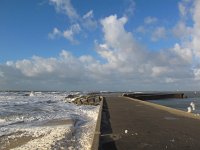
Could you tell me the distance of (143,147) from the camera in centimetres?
799

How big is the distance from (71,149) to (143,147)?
8.50 feet

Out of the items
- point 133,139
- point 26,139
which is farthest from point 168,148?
point 26,139

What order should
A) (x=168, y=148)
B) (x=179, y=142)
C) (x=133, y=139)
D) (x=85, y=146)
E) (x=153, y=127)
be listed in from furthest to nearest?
(x=153, y=127), (x=85, y=146), (x=133, y=139), (x=179, y=142), (x=168, y=148)

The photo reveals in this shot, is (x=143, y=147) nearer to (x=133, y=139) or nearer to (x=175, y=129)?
(x=133, y=139)

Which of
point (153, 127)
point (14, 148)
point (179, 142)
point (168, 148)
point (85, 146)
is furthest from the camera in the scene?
point (153, 127)

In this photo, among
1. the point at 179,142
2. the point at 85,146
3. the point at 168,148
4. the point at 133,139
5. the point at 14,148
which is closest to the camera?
the point at 168,148

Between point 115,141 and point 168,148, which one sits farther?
point 115,141

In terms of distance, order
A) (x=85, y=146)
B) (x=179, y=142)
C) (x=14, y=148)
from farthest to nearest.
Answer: (x=14, y=148) < (x=85, y=146) < (x=179, y=142)

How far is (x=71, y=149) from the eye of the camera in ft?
31.3

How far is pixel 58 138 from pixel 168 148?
5.32 m

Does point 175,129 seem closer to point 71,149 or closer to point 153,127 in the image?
point 153,127

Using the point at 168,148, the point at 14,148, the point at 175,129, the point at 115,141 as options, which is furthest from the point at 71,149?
the point at 175,129

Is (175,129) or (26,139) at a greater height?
(175,129)

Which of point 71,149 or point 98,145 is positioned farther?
point 71,149
